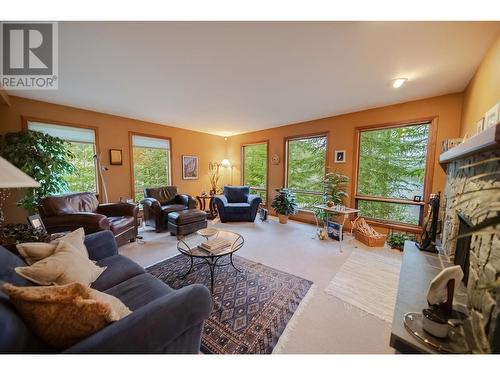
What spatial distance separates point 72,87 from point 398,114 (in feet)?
16.2

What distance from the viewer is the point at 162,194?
4.23 meters

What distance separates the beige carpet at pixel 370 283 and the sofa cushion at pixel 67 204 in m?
3.52

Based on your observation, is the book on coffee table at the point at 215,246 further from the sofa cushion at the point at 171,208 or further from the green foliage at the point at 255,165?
the green foliage at the point at 255,165

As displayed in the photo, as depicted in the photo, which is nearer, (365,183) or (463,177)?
(463,177)

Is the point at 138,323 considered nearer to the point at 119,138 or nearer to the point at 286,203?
the point at 286,203

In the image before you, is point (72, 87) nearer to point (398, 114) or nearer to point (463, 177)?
point (463, 177)

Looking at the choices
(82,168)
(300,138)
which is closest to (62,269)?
(82,168)

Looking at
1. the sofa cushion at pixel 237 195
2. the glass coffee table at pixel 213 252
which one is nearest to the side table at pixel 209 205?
the sofa cushion at pixel 237 195

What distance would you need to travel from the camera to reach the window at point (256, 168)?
5395 millimetres

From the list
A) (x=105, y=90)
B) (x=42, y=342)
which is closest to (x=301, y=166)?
(x=105, y=90)

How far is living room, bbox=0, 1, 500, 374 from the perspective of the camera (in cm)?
104

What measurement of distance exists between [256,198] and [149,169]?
8.51 feet

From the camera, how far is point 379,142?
3.54 m
